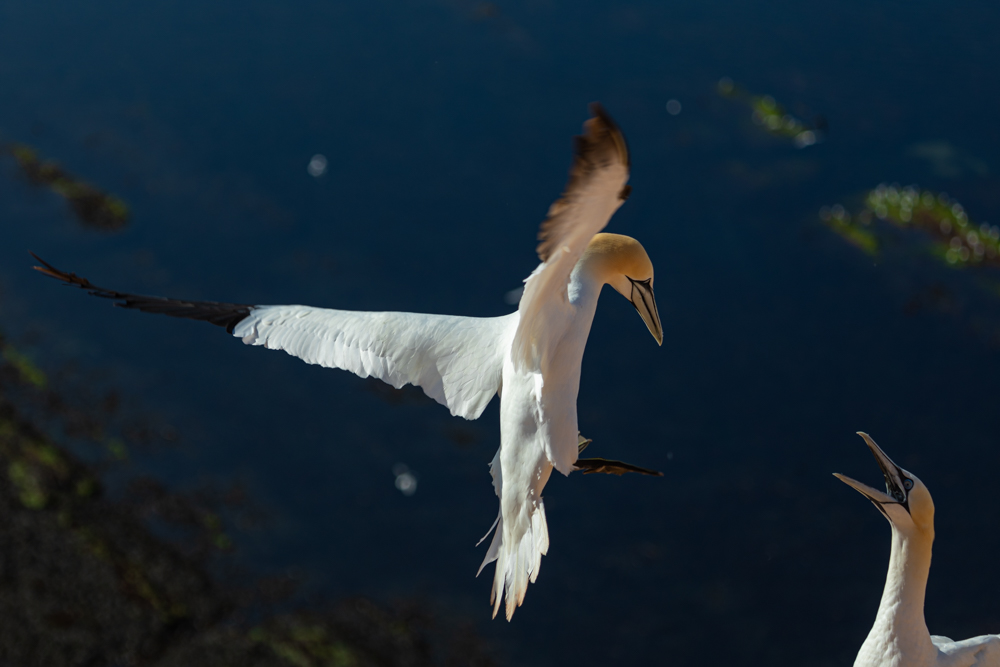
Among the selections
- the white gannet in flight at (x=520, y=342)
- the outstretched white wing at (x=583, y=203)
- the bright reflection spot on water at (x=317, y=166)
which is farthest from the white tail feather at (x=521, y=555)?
the bright reflection spot on water at (x=317, y=166)

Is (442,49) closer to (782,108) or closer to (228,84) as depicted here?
(228,84)

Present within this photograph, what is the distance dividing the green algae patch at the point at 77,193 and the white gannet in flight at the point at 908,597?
589cm

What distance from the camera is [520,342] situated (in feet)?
8.67

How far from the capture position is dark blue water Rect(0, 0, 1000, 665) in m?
5.12

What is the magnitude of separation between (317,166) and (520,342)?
5.00 m

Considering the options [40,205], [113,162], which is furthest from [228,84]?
[40,205]

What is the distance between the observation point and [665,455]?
5.47m

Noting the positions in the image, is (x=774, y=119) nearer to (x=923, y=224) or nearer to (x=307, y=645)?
(x=923, y=224)

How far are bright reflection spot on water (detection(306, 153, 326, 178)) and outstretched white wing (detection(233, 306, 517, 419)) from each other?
4.16 meters

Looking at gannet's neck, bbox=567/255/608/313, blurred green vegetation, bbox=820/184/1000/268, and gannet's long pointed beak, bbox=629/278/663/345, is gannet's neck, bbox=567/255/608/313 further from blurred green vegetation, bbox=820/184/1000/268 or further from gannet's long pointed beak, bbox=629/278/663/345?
blurred green vegetation, bbox=820/184/1000/268

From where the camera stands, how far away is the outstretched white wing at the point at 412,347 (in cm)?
304

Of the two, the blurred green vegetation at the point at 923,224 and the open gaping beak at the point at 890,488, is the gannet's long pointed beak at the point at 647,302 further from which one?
the blurred green vegetation at the point at 923,224

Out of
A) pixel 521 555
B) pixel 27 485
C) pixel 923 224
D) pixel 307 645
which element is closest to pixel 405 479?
pixel 307 645

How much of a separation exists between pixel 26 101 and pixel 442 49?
3637mm
